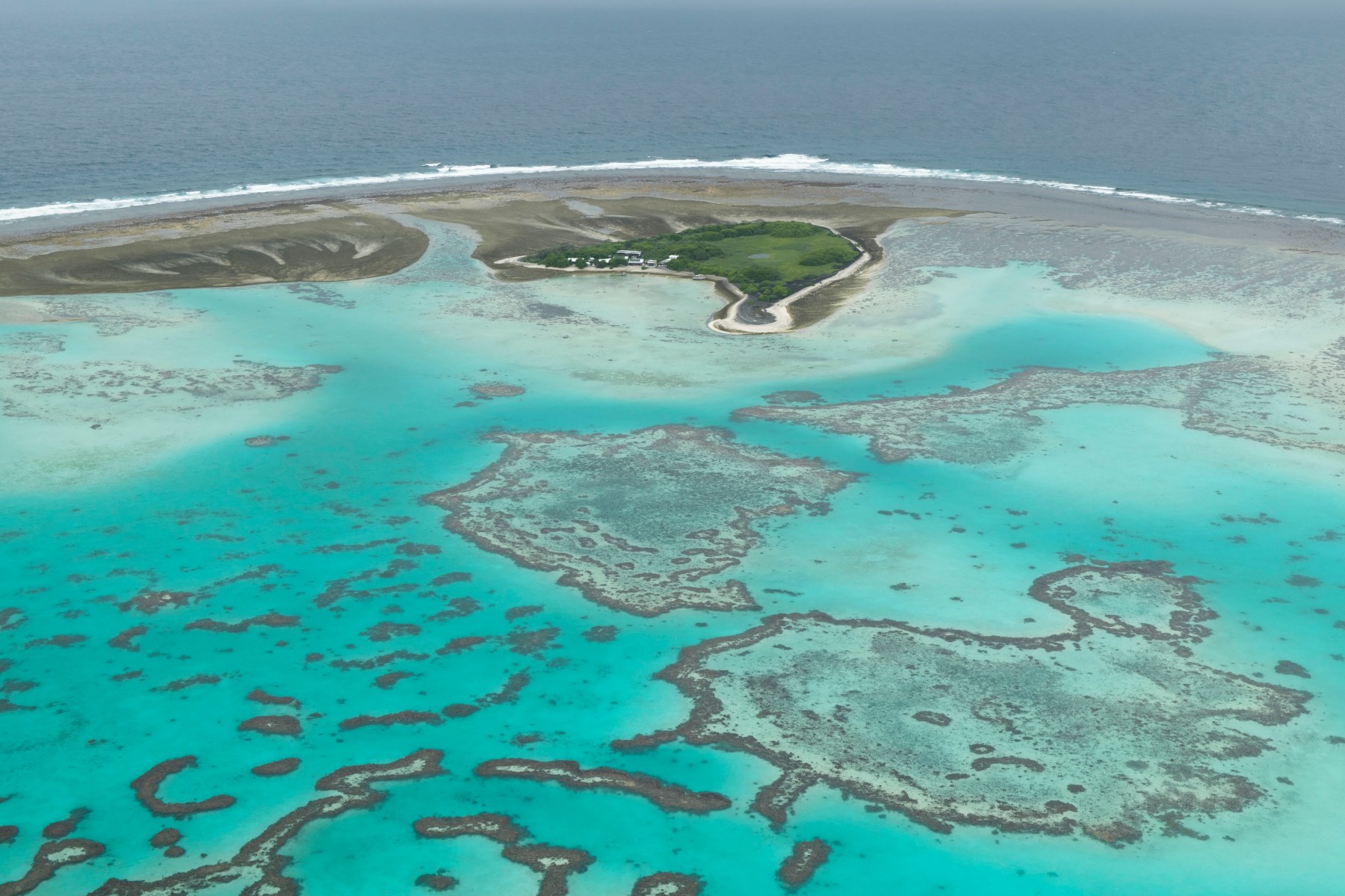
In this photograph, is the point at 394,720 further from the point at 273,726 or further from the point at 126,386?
the point at 126,386

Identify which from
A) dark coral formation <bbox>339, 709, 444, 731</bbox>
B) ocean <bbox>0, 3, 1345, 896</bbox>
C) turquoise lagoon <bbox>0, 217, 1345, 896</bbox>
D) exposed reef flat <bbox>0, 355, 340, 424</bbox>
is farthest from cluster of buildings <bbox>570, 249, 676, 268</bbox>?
dark coral formation <bbox>339, 709, 444, 731</bbox>

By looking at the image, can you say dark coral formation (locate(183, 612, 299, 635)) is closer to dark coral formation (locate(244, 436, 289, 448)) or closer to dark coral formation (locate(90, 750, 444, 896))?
dark coral formation (locate(90, 750, 444, 896))

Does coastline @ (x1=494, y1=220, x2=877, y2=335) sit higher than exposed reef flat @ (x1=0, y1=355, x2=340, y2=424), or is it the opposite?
coastline @ (x1=494, y1=220, x2=877, y2=335)

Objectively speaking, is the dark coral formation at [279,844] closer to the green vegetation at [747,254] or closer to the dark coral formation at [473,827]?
the dark coral formation at [473,827]

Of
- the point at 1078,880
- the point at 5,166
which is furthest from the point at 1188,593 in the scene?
the point at 5,166

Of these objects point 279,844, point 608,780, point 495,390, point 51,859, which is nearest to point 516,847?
point 608,780

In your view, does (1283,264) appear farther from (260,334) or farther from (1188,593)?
(260,334)

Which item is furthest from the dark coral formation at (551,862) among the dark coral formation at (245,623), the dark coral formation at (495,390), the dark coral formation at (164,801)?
the dark coral formation at (495,390)
